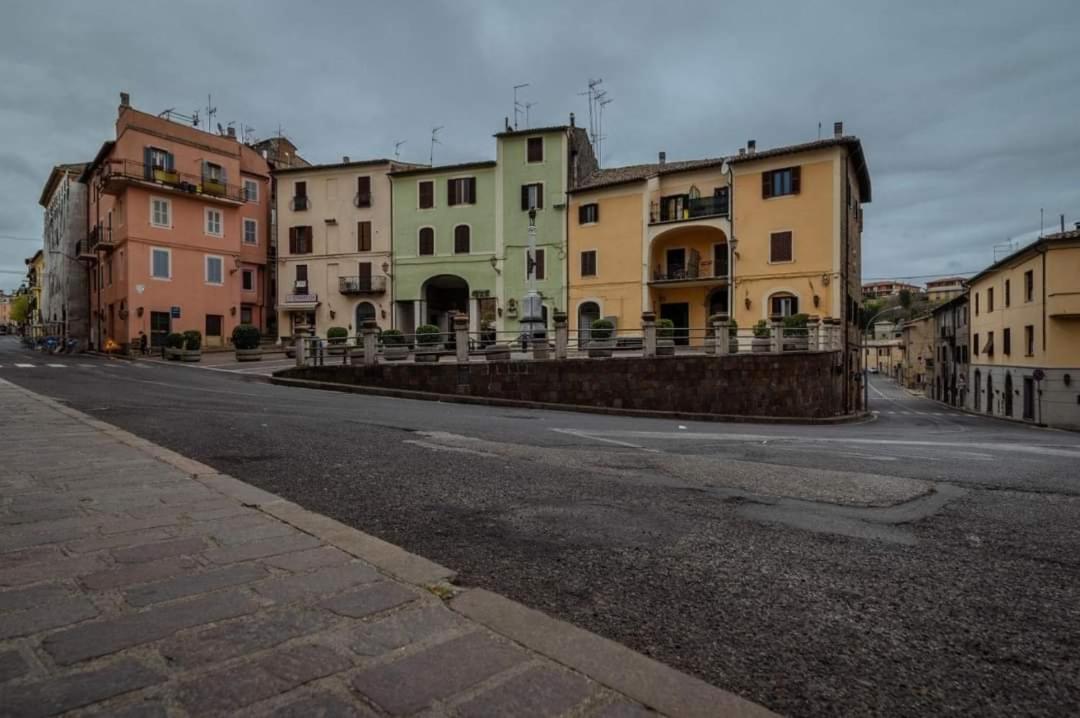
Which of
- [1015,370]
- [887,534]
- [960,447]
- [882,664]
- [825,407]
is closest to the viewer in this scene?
[882,664]

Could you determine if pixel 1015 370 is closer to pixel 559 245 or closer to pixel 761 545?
pixel 559 245

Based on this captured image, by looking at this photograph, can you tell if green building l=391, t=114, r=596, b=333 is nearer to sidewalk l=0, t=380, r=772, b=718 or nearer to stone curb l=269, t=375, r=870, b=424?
stone curb l=269, t=375, r=870, b=424

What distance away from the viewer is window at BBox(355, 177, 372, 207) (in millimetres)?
38812

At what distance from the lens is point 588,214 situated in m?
35.3

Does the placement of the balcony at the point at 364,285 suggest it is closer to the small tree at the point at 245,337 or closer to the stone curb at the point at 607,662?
the small tree at the point at 245,337

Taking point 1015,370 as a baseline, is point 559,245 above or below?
above

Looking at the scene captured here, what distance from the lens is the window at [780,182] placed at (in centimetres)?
3013

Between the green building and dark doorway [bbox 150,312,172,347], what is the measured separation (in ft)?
41.2

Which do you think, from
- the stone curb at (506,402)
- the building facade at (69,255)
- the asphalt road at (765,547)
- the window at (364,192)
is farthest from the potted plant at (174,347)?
the asphalt road at (765,547)

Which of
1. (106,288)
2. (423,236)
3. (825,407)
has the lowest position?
(825,407)

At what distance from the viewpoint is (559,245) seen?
36000 millimetres

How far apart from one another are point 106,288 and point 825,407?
4034 centimetres

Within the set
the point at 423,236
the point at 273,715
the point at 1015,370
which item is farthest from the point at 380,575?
the point at 1015,370

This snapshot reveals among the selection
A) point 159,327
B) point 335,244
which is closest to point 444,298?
point 335,244
